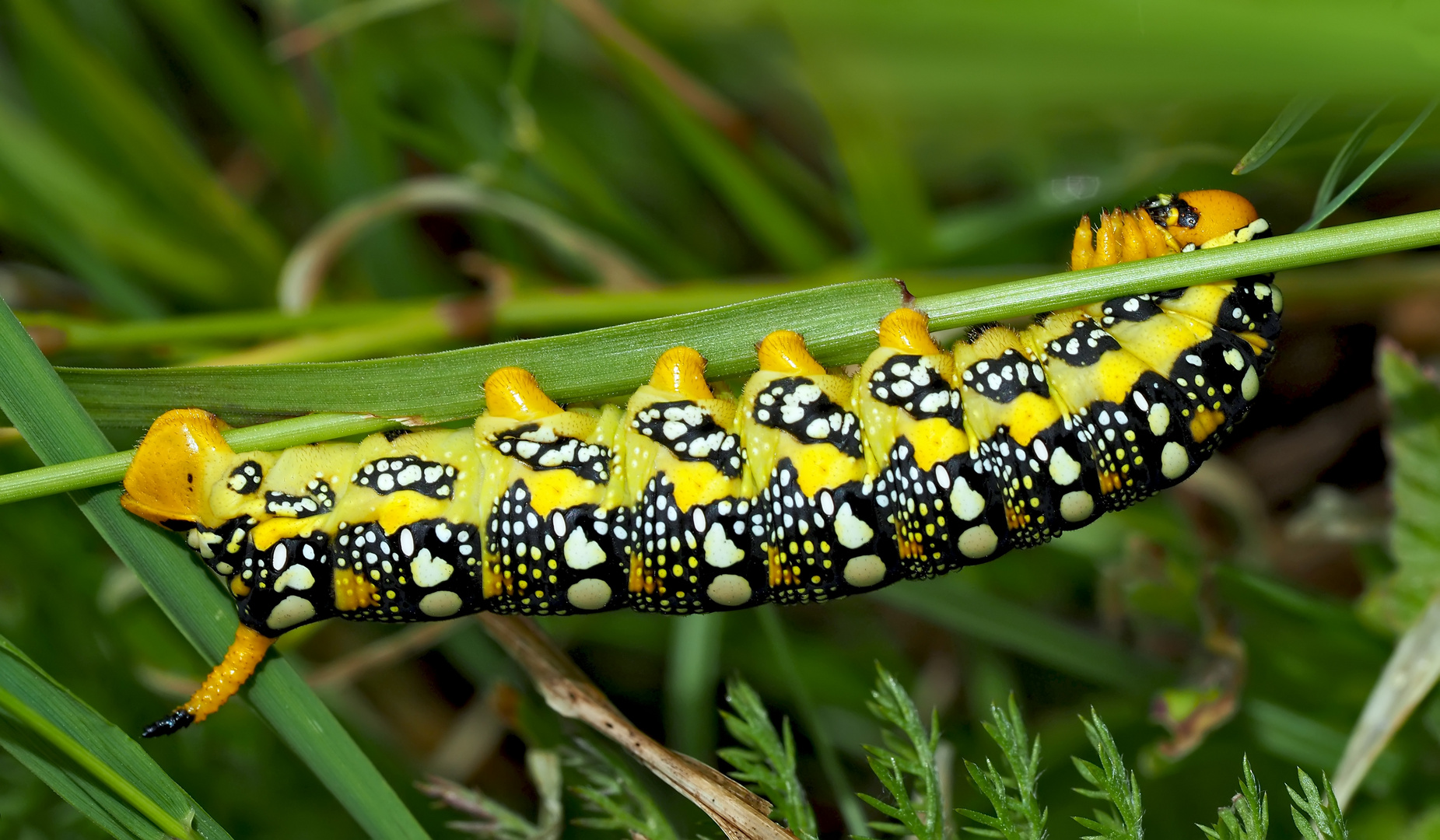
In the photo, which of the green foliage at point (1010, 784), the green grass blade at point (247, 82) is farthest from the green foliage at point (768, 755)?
the green grass blade at point (247, 82)

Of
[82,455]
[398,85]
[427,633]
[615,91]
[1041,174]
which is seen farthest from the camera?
[615,91]

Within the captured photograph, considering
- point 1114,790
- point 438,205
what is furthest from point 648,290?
point 1114,790

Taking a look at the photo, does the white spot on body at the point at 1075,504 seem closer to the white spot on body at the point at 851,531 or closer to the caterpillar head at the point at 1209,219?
the white spot on body at the point at 851,531

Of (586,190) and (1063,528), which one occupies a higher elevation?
(586,190)

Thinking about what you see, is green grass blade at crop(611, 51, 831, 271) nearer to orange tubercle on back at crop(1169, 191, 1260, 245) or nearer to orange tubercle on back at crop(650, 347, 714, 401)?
orange tubercle on back at crop(650, 347, 714, 401)

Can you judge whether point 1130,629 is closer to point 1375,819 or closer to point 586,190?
point 1375,819

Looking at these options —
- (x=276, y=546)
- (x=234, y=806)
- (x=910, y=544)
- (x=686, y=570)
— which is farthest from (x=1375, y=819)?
(x=234, y=806)
